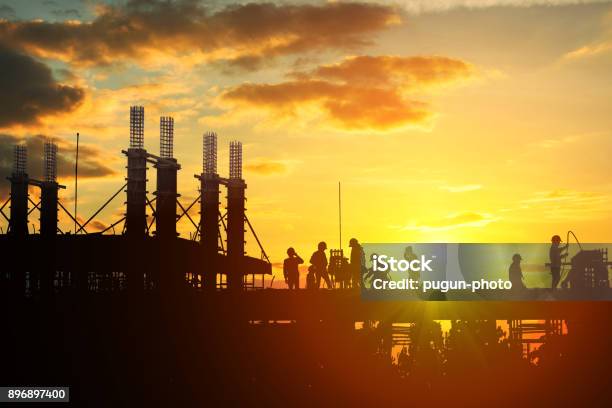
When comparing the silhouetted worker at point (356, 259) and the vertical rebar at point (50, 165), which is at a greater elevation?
the vertical rebar at point (50, 165)

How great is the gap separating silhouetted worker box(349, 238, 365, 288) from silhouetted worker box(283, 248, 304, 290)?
82.6 inches

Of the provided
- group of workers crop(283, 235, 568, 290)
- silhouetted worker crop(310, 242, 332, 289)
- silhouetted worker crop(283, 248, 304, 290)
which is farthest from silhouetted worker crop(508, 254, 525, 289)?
silhouetted worker crop(283, 248, 304, 290)

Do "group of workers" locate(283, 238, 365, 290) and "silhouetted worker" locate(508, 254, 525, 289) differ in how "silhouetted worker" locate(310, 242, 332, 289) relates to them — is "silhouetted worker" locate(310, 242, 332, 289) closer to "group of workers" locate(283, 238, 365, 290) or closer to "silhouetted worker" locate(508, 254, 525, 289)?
"group of workers" locate(283, 238, 365, 290)

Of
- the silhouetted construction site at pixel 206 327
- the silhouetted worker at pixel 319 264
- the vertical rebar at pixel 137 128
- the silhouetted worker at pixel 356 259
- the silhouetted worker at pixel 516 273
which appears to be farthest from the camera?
the vertical rebar at pixel 137 128

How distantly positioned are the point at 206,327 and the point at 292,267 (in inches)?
355

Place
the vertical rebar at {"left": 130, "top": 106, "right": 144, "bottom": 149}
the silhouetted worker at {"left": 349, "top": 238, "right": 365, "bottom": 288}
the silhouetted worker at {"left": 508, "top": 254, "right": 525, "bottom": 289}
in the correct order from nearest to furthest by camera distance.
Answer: the silhouetted worker at {"left": 508, "top": 254, "right": 525, "bottom": 289} < the silhouetted worker at {"left": 349, "top": 238, "right": 365, "bottom": 288} < the vertical rebar at {"left": 130, "top": 106, "right": 144, "bottom": 149}

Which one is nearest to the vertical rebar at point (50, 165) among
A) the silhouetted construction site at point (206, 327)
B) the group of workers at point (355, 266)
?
the silhouetted construction site at point (206, 327)

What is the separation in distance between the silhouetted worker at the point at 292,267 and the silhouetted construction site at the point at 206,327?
2229mm

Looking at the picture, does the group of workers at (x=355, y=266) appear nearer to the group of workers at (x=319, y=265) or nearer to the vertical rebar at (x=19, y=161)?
the group of workers at (x=319, y=265)

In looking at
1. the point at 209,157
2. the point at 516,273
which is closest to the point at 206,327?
the point at 516,273

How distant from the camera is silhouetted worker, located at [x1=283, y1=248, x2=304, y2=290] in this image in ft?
112

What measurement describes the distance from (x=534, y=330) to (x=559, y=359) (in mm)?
14117

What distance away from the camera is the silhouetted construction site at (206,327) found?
39969 millimetres

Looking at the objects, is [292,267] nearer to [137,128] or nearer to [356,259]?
[356,259]
